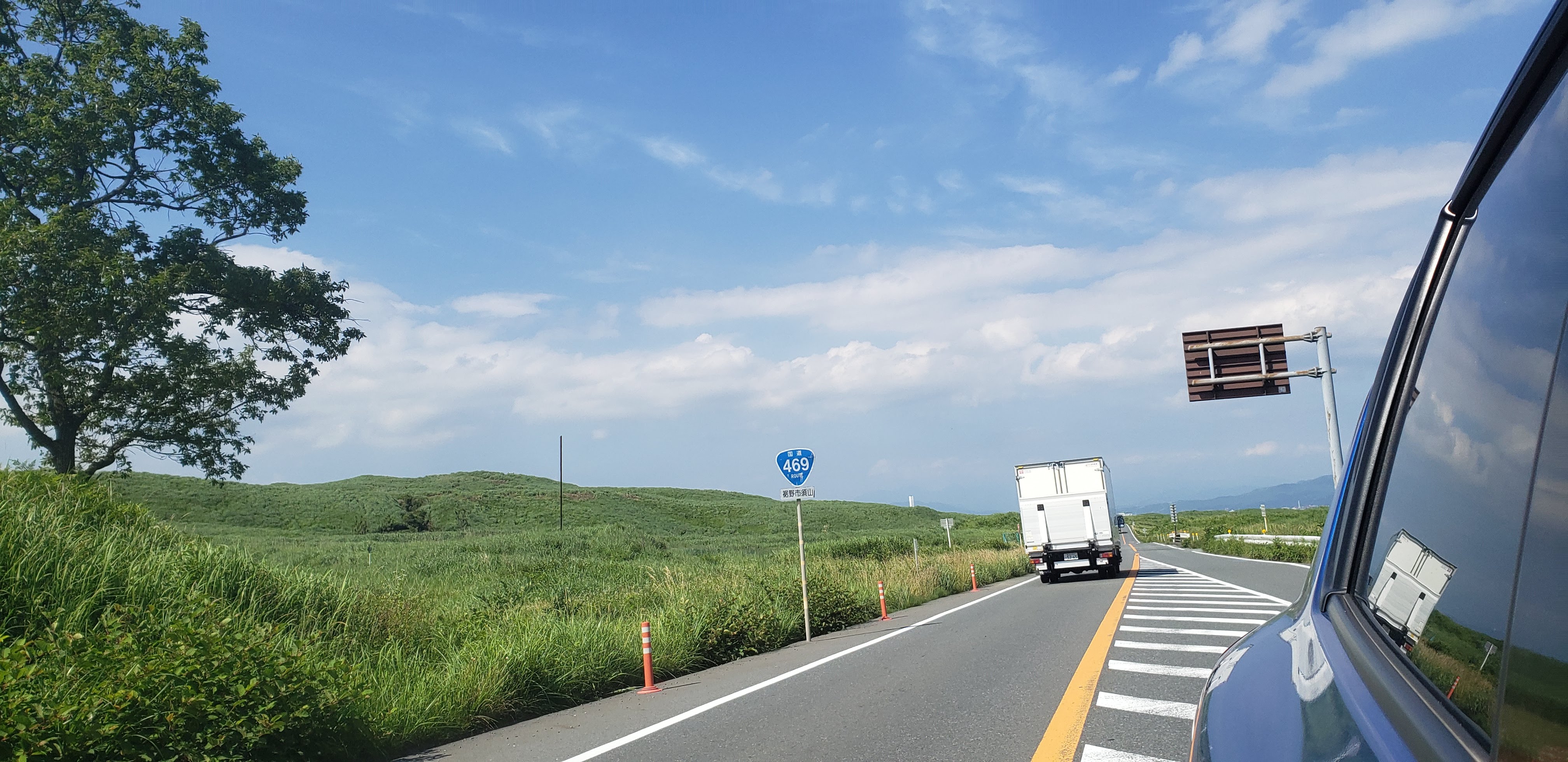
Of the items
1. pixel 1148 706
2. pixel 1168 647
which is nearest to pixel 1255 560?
pixel 1168 647

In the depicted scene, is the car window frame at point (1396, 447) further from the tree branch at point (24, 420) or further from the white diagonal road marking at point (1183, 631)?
the tree branch at point (24, 420)

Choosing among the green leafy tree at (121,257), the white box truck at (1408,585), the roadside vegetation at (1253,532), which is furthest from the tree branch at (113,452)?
the white box truck at (1408,585)

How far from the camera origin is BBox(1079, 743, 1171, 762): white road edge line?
222 inches

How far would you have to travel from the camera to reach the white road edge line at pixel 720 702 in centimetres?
714

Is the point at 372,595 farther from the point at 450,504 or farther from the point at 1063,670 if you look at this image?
the point at 450,504

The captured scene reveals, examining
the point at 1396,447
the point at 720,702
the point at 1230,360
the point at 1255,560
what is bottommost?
the point at 1255,560

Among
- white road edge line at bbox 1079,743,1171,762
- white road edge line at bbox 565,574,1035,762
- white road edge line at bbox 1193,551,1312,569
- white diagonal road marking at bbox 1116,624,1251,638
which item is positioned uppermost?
white road edge line at bbox 1079,743,1171,762

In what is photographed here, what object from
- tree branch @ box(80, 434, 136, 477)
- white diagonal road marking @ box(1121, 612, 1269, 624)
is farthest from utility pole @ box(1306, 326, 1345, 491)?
tree branch @ box(80, 434, 136, 477)

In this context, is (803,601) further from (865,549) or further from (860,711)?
(865,549)

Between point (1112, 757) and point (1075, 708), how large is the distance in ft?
5.72

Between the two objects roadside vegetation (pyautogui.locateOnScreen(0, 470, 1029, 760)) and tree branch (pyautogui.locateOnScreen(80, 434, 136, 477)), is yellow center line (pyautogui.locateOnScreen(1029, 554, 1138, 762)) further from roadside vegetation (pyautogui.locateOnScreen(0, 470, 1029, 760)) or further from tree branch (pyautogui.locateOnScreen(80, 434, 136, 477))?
tree branch (pyautogui.locateOnScreen(80, 434, 136, 477))

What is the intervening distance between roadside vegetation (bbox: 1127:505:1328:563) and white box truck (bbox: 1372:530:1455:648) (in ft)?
1.28

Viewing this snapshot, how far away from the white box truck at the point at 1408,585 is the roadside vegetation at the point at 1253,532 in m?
0.39

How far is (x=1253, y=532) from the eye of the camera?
56.8m
